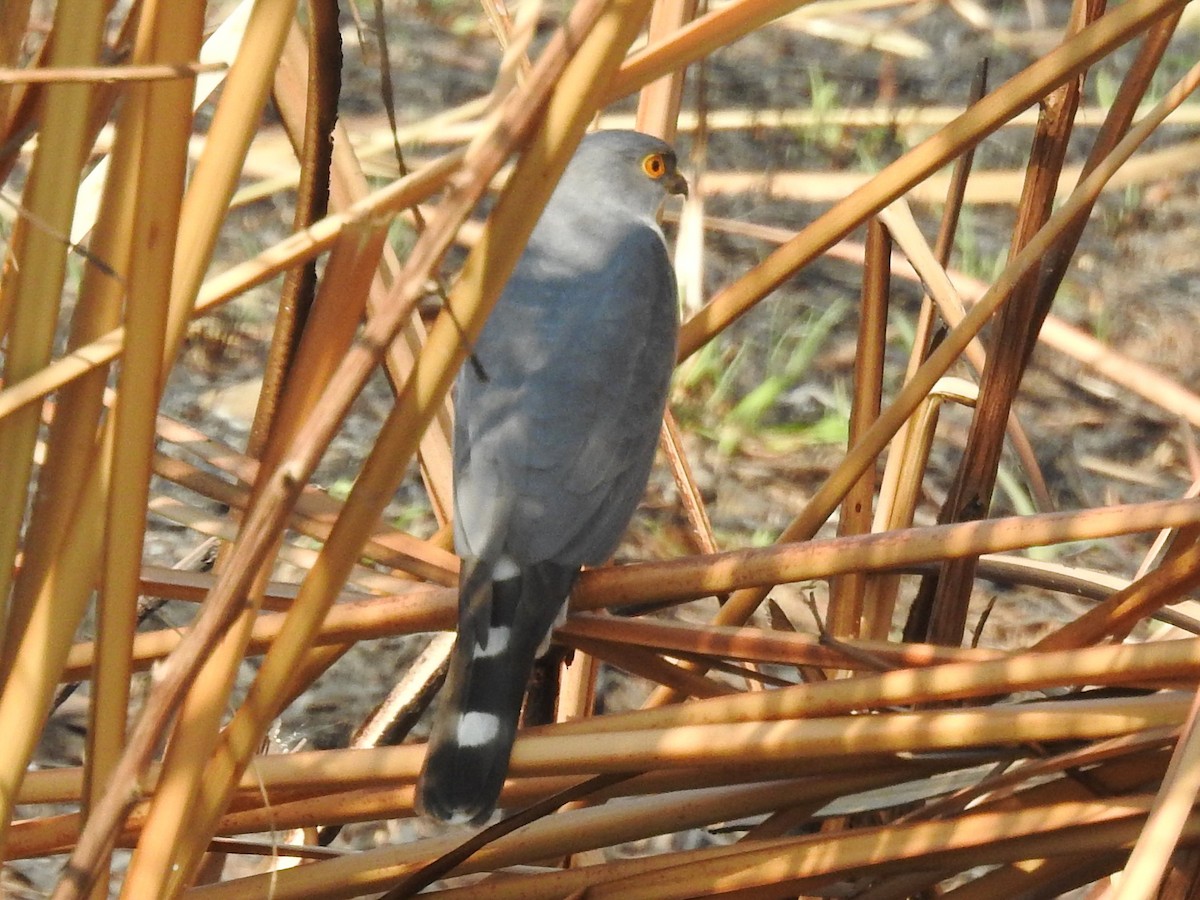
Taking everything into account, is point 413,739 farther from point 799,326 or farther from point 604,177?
point 799,326

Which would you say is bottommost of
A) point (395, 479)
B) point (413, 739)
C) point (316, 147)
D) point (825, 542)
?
point (413, 739)

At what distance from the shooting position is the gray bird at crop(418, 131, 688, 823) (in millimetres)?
1853

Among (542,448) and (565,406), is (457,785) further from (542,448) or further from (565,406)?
(565,406)

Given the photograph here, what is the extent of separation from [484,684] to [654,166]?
157 cm

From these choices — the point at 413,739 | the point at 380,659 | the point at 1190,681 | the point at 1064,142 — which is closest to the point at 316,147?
the point at 1064,142

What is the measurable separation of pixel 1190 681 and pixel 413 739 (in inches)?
70.2

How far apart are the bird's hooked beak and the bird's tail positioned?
137 cm

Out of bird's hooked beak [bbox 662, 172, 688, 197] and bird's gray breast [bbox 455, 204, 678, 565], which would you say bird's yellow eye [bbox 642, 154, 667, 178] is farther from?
bird's gray breast [bbox 455, 204, 678, 565]

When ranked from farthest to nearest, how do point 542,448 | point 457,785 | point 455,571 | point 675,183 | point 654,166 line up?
point 675,183 → point 654,166 → point 542,448 → point 455,571 → point 457,785

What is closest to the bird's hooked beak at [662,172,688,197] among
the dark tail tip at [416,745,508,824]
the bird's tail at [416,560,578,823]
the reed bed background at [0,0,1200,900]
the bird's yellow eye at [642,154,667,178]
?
the bird's yellow eye at [642,154,667,178]

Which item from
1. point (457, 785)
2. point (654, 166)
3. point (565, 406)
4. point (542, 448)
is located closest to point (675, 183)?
point (654, 166)

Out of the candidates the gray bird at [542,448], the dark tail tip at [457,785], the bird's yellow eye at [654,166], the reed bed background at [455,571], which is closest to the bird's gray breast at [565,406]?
the gray bird at [542,448]

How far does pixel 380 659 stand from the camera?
11.1ft

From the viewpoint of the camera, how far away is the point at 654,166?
316 centimetres
